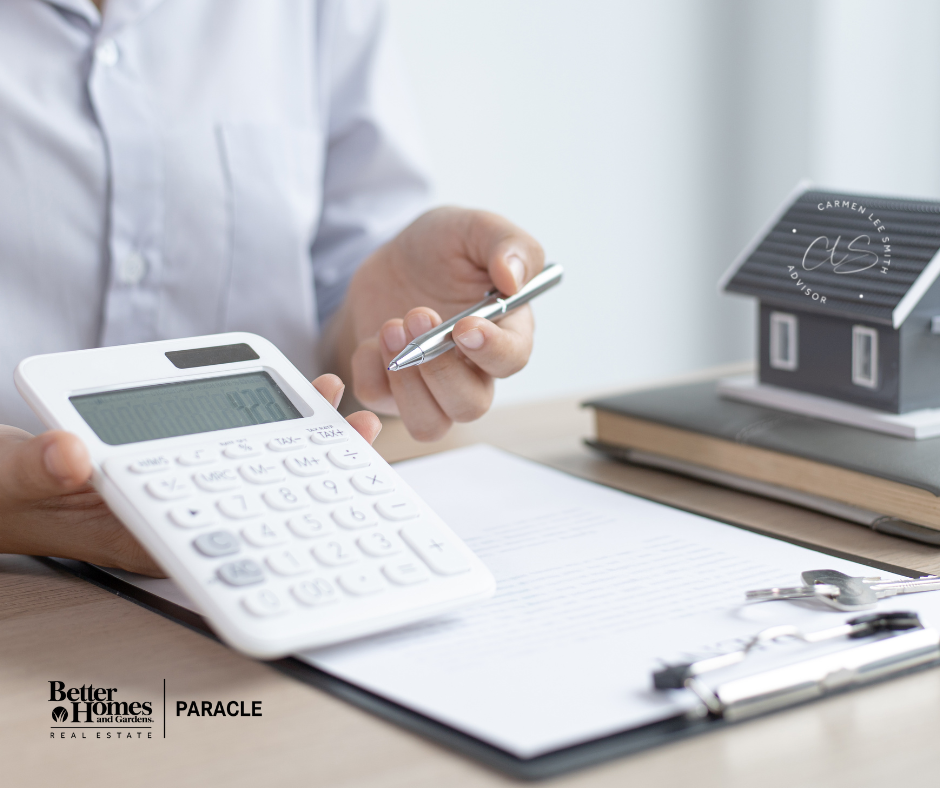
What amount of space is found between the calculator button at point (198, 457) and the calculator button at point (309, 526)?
2.1 inches

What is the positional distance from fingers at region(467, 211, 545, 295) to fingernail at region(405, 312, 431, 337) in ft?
0.21

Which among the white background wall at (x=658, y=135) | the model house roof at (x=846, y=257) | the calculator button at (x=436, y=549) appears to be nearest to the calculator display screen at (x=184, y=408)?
the calculator button at (x=436, y=549)

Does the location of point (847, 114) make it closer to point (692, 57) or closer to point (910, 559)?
point (692, 57)

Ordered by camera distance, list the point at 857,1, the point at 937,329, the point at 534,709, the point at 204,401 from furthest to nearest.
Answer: the point at 857,1
the point at 937,329
the point at 204,401
the point at 534,709

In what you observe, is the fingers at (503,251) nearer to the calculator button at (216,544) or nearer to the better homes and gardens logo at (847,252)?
the better homes and gardens logo at (847,252)

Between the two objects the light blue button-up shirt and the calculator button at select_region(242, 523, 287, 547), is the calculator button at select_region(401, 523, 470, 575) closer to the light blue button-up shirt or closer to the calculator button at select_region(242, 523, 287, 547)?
the calculator button at select_region(242, 523, 287, 547)

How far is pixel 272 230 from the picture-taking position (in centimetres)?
96

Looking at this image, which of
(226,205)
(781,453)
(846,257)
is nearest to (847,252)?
(846,257)

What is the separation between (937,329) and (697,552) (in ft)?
0.79

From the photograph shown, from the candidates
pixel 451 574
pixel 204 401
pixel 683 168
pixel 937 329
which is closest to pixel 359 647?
pixel 451 574

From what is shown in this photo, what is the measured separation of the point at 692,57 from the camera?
205cm

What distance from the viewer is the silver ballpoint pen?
2.04 ft

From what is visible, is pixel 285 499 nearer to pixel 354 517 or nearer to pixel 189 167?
pixel 354 517

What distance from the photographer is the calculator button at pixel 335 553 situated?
0.42 meters
